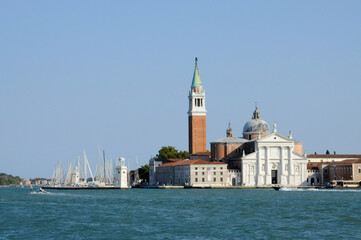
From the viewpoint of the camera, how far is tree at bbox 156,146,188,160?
115875mm

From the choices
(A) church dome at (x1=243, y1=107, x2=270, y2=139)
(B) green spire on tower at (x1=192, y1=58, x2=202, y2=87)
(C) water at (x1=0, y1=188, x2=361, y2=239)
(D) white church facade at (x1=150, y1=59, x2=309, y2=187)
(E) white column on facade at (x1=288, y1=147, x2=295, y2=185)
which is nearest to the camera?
(C) water at (x1=0, y1=188, x2=361, y2=239)

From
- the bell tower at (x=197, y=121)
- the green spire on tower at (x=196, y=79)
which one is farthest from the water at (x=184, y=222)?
the green spire on tower at (x=196, y=79)

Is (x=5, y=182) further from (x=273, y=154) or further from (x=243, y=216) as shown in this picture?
(x=243, y=216)

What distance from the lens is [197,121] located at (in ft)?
347

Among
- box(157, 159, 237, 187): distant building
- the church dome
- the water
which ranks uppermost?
the church dome

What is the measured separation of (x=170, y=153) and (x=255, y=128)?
17162mm

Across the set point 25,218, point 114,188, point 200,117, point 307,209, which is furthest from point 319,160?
point 25,218

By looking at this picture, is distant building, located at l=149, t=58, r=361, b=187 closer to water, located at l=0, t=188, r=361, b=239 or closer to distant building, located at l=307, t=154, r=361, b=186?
distant building, located at l=307, t=154, r=361, b=186

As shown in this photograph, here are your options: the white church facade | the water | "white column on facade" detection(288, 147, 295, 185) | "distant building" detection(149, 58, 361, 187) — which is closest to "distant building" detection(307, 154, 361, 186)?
"distant building" detection(149, 58, 361, 187)

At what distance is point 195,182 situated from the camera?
93.5m

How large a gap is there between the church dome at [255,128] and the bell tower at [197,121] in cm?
559

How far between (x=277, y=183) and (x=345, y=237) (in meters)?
64.9

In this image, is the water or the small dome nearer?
the water

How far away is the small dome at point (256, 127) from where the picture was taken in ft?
339
